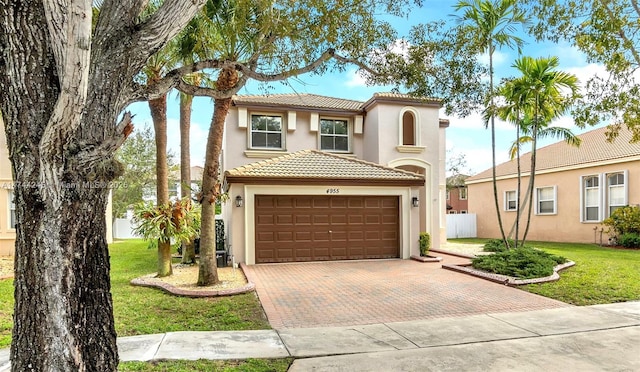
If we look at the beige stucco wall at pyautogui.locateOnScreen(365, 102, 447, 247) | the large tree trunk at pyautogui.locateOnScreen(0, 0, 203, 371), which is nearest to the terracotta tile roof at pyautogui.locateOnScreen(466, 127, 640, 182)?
the beige stucco wall at pyautogui.locateOnScreen(365, 102, 447, 247)

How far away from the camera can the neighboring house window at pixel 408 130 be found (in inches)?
726

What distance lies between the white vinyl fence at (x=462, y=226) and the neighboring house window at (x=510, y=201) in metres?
2.56

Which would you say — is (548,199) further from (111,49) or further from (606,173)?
(111,49)

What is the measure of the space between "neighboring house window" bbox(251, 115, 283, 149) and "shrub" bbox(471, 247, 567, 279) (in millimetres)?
9881

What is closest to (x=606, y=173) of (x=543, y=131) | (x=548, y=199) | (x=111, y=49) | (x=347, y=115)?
(x=548, y=199)

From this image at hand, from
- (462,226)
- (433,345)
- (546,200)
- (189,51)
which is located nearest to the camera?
(433,345)

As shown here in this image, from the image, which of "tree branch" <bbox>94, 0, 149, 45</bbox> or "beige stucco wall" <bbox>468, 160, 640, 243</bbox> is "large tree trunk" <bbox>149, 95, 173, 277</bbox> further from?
"beige stucco wall" <bbox>468, 160, 640, 243</bbox>

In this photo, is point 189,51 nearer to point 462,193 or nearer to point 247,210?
point 247,210

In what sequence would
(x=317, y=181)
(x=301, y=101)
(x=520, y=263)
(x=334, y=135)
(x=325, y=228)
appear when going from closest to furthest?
(x=520, y=263), (x=317, y=181), (x=325, y=228), (x=301, y=101), (x=334, y=135)

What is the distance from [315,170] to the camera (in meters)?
14.6

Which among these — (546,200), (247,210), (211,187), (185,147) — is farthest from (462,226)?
(211,187)

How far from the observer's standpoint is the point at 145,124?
29.5 meters

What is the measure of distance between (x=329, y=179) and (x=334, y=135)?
5.04 meters

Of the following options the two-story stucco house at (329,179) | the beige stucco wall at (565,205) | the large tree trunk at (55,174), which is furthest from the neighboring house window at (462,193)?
the large tree trunk at (55,174)
